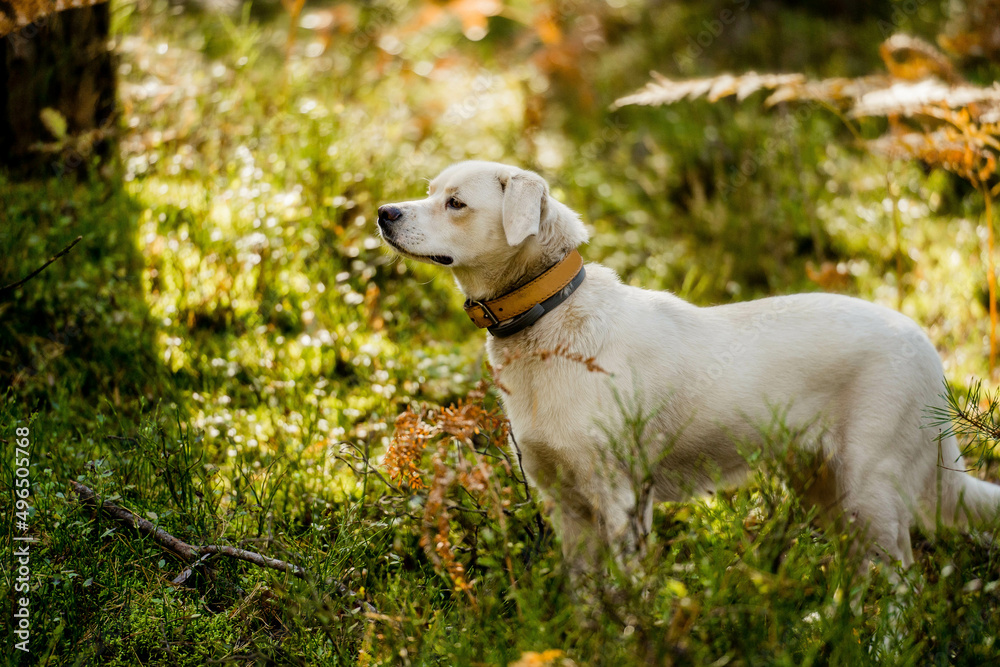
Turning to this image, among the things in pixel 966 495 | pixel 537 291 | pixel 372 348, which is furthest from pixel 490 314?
pixel 966 495

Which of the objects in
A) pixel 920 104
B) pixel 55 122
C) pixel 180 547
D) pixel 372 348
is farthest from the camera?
pixel 55 122

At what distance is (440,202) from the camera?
2912 millimetres

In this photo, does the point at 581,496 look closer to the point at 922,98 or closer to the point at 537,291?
the point at 537,291

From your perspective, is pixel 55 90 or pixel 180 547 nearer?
pixel 180 547

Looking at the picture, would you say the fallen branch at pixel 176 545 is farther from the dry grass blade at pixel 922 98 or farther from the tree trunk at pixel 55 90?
the dry grass blade at pixel 922 98

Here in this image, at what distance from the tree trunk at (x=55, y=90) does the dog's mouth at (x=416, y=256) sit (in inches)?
105

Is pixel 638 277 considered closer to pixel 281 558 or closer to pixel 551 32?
pixel 281 558

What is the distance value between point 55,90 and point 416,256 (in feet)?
10.8

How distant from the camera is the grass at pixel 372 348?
6.61ft

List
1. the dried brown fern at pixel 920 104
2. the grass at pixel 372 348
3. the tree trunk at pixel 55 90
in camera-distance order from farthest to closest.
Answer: the tree trunk at pixel 55 90 → the dried brown fern at pixel 920 104 → the grass at pixel 372 348

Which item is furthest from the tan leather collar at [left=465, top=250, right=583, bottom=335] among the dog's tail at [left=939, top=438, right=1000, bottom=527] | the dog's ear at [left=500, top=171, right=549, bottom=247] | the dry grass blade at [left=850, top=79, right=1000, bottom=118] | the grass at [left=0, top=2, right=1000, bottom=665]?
the dry grass blade at [left=850, top=79, right=1000, bottom=118]

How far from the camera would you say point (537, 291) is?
2738 mm

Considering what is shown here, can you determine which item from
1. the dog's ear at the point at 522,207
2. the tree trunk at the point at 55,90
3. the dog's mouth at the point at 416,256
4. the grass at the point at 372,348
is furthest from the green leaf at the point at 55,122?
the dog's ear at the point at 522,207

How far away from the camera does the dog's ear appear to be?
267 centimetres
